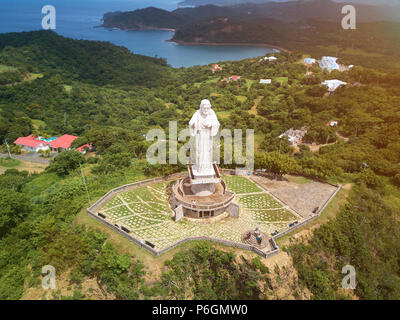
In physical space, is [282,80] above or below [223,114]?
above

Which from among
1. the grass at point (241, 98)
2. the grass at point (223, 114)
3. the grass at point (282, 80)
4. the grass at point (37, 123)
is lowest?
the grass at point (37, 123)

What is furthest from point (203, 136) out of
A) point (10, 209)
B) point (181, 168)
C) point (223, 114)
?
point (223, 114)

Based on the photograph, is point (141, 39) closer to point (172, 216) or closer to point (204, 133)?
point (204, 133)

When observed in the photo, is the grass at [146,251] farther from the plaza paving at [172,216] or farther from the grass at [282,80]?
the grass at [282,80]

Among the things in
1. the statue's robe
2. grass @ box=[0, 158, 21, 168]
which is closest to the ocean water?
grass @ box=[0, 158, 21, 168]

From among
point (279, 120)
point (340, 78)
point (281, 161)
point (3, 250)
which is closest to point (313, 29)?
point (340, 78)

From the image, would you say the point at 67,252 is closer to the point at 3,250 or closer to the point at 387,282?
the point at 3,250

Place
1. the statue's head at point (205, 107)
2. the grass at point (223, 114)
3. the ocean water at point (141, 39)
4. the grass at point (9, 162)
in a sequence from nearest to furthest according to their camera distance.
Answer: the statue's head at point (205, 107)
the grass at point (9, 162)
the grass at point (223, 114)
the ocean water at point (141, 39)

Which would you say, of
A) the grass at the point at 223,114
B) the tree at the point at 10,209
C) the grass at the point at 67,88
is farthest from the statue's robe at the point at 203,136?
the grass at the point at 67,88
